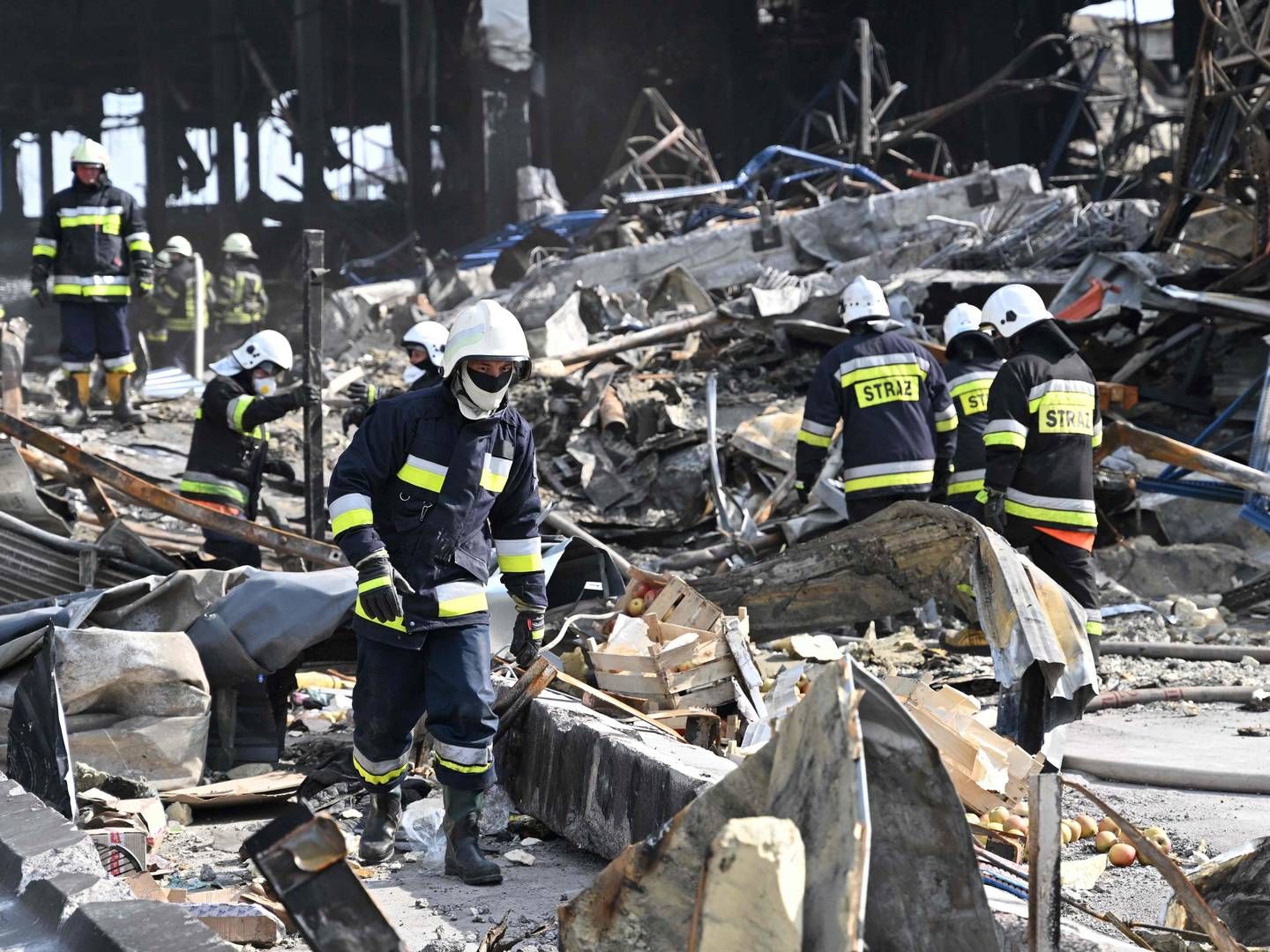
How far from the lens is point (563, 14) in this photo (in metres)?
20.9

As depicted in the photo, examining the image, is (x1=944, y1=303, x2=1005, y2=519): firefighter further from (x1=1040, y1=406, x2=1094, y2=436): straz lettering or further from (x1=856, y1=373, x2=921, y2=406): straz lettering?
(x1=1040, y1=406, x2=1094, y2=436): straz lettering

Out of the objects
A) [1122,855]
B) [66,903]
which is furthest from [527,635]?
[1122,855]

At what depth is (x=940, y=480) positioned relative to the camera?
25.9ft

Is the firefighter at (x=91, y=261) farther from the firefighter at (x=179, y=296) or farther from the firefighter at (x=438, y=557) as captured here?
the firefighter at (x=438, y=557)

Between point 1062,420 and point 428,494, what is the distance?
3.21 meters

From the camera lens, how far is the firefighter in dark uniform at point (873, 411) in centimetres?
742

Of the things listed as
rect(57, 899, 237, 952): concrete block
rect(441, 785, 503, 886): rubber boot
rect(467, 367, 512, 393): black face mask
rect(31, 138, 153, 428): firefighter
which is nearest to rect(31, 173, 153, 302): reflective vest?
rect(31, 138, 153, 428): firefighter

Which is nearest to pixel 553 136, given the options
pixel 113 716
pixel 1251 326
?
pixel 1251 326

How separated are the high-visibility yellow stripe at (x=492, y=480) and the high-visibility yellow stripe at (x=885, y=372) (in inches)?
131

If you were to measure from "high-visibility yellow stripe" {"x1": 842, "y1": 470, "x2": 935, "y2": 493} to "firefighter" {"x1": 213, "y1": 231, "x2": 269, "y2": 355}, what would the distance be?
9987 millimetres

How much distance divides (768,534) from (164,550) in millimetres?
3448

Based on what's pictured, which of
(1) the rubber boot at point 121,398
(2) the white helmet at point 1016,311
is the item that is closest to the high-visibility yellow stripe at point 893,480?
(2) the white helmet at point 1016,311

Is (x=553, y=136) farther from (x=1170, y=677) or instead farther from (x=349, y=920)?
(x=349, y=920)

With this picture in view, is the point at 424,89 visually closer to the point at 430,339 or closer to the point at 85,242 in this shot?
the point at 85,242
